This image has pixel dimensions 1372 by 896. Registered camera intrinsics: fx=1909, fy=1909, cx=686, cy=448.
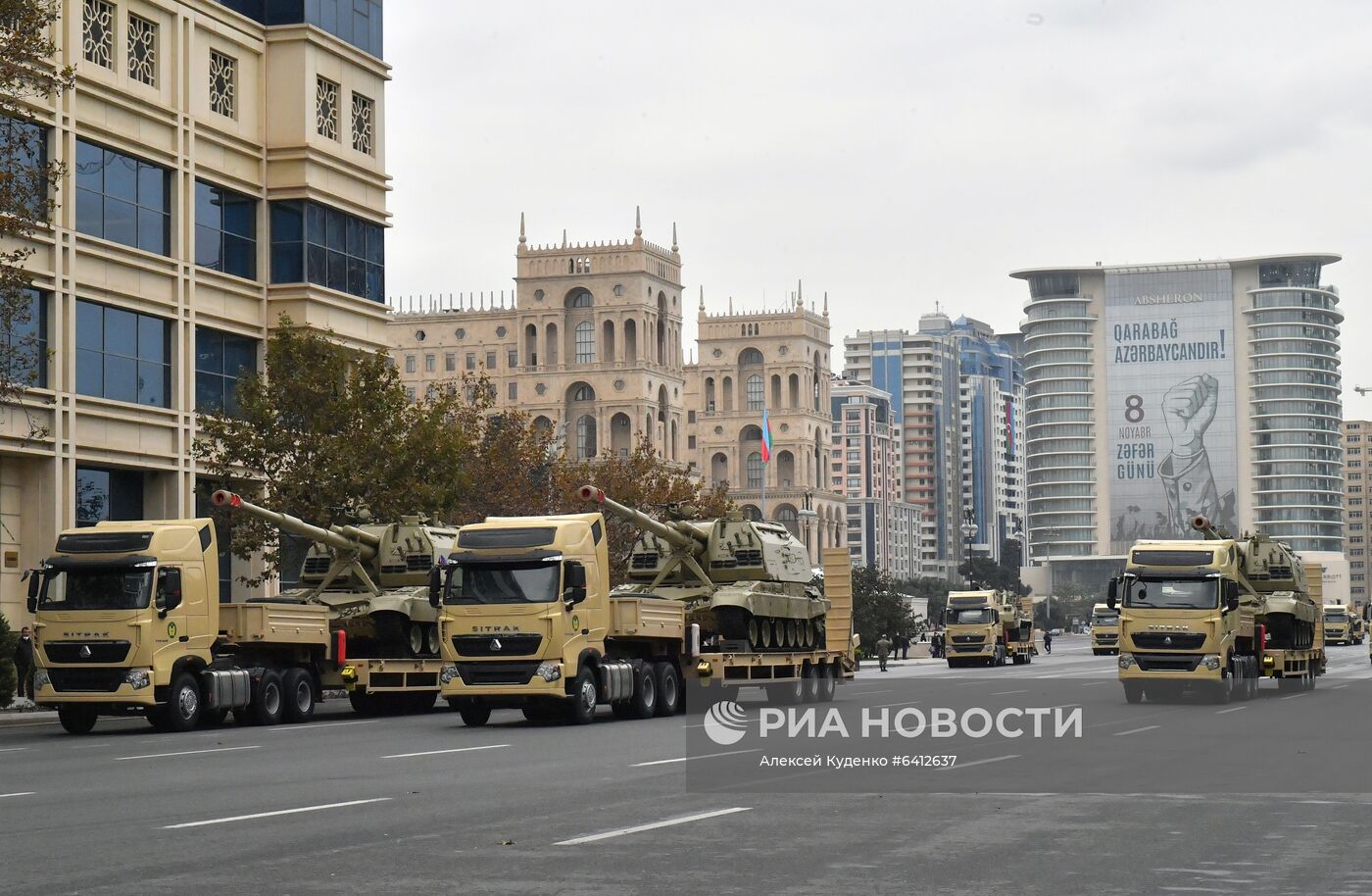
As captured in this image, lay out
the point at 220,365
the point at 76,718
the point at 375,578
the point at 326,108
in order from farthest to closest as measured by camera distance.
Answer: the point at 326,108 < the point at 220,365 < the point at 375,578 < the point at 76,718

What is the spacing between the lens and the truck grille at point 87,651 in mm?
27406

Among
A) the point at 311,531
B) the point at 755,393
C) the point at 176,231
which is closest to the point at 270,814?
the point at 311,531

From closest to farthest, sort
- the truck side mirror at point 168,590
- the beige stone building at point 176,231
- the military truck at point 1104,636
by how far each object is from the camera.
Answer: the truck side mirror at point 168,590 → the beige stone building at point 176,231 → the military truck at point 1104,636

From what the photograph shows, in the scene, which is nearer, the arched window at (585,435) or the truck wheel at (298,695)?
the truck wheel at (298,695)

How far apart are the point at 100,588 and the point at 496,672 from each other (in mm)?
5950

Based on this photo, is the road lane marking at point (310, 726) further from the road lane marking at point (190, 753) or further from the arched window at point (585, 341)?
the arched window at point (585, 341)

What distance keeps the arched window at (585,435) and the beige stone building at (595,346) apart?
2.9 inches

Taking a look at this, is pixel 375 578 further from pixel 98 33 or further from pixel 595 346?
pixel 595 346

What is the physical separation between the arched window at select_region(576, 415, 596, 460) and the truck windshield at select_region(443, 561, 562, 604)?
4432 inches

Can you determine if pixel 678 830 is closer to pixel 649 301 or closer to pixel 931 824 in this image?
pixel 931 824

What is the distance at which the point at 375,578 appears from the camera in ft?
115

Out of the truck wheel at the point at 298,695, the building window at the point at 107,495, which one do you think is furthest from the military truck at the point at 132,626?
the building window at the point at 107,495

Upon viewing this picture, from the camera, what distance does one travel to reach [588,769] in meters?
18.7

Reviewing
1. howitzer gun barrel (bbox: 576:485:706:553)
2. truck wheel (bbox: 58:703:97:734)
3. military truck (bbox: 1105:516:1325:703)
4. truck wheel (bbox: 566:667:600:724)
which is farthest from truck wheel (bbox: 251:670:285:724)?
military truck (bbox: 1105:516:1325:703)
